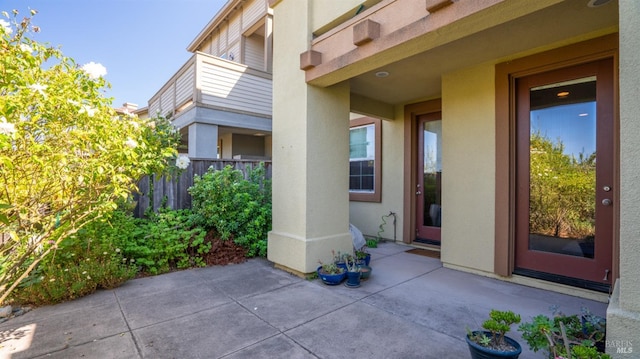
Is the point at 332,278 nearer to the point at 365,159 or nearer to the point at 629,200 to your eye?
the point at 629,200

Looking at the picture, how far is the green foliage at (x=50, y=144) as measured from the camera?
208 centimetres

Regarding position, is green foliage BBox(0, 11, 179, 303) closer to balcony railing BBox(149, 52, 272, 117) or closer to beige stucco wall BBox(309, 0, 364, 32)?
beige stucco wall BBox(309, 0, 364, 32)

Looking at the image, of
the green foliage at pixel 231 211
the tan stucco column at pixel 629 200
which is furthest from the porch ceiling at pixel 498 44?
the green foliage at pixel 231 211

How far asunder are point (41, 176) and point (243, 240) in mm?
2744

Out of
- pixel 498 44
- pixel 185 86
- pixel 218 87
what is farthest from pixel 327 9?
pixel 185 86

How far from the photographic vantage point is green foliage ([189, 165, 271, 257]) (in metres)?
4.75

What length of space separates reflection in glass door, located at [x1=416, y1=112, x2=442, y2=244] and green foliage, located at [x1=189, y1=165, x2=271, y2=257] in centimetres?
273

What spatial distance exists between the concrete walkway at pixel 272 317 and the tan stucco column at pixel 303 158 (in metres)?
0.51

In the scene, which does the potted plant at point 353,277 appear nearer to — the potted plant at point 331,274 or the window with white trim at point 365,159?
the potted plant at point 331,274

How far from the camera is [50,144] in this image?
2387 millimetres

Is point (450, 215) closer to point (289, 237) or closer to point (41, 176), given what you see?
point (289, 237)

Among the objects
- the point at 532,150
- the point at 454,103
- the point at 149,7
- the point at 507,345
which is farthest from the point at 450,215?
the point at 149,7

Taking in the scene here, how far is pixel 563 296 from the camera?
316cm

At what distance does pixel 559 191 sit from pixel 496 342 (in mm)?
2408
